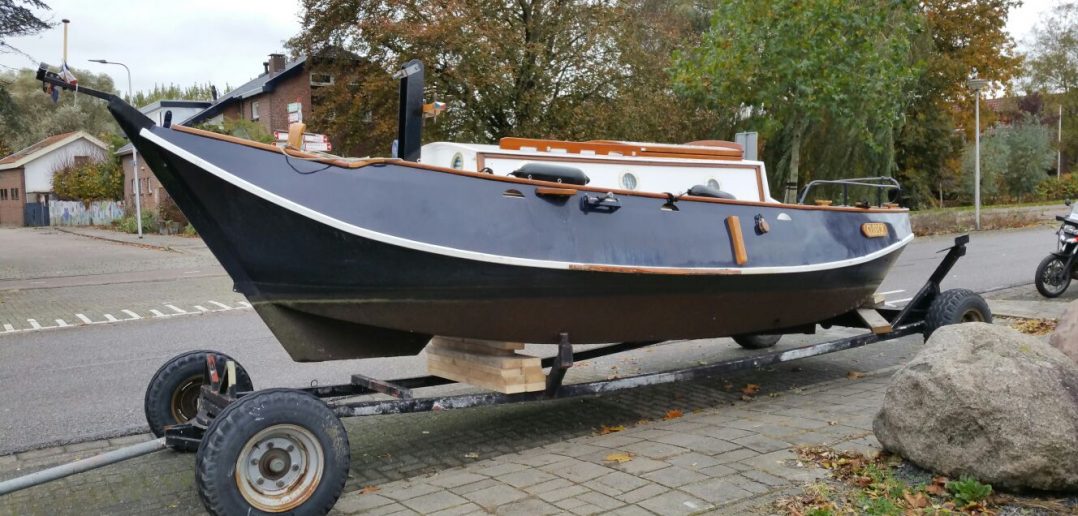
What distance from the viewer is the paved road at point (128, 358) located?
6.50 meters

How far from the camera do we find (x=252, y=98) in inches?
1699

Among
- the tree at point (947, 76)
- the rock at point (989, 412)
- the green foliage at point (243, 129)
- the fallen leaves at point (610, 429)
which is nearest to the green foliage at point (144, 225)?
the green foliage at point (243, 129)

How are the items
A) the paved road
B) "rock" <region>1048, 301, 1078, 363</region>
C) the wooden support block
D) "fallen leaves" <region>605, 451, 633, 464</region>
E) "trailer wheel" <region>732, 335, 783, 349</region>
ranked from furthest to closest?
"trailer wheel" <region>732, 335, 783, 349</region>
the wooden support block
the paved road
"rock" <region>1048, 301, 1078, 363</region>
"fallen leaves" <region>605, 451, 633, 464</region>

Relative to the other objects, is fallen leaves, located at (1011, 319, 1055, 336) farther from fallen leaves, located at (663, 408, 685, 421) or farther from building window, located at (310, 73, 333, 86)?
building window, located at (310, 73, 333, 86)

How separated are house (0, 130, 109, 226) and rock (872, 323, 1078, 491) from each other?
61728 mm

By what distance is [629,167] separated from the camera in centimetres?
613

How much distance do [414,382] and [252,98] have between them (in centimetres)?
4095

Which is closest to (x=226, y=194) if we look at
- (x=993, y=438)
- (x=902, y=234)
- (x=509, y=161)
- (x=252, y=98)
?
(x=509, y=161)

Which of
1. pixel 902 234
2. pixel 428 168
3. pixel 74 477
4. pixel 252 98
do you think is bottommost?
pixel 74 477

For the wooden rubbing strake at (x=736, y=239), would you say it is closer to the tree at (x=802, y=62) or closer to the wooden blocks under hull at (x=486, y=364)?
the wooden blocks under hull at (x=486, y=364)

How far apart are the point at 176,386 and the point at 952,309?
19.5 feet

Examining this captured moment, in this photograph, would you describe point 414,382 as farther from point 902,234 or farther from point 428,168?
point 902,234

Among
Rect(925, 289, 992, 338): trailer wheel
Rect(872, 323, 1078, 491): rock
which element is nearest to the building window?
Rect(925, 289, 992, 338): trailer wheel

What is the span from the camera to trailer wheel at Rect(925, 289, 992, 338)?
7133mm
